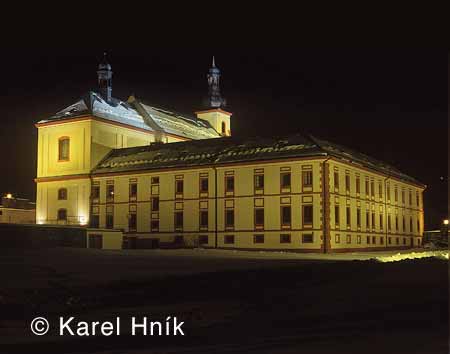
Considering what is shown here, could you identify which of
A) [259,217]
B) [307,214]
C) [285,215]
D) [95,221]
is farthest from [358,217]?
[95,221]

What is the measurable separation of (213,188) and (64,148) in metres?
19.7

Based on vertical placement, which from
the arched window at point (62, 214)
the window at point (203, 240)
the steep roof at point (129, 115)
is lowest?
the window at point (203, 240)

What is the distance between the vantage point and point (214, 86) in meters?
95.3

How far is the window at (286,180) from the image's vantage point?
Answer: 52750 mm

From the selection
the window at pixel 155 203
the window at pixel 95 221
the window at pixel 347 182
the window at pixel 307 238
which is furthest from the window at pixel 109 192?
the window at pixel 347 182

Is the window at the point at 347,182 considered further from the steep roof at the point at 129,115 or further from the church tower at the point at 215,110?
the church tower at the point at 215,110

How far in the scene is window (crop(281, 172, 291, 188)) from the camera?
173 feet

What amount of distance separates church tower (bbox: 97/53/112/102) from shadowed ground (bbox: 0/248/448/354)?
4568 centimetres

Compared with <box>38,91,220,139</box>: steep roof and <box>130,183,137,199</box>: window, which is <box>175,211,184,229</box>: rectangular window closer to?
<box>130,183,137,199</box>: window

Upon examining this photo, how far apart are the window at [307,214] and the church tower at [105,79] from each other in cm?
2995

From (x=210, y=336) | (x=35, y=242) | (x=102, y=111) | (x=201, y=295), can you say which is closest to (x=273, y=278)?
(x=201, y=295)

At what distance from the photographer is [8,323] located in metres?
15.0

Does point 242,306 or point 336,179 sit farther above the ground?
point 336,179

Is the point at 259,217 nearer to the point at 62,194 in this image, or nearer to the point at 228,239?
the point at 228,239
